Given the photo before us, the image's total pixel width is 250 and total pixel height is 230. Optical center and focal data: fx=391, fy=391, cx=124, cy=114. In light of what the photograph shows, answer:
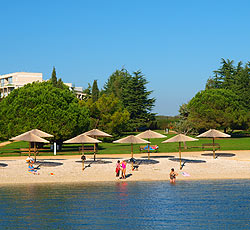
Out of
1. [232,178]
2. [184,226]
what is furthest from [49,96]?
[184,226]

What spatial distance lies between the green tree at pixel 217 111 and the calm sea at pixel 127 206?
4222 centimetres

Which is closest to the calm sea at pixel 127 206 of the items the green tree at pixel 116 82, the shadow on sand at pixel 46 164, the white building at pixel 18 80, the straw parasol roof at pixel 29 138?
the straw parasol roof at pixel 29 138

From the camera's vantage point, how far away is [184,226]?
17625mm

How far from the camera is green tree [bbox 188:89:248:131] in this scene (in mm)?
70438

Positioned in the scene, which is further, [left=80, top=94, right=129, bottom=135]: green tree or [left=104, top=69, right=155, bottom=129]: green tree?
[left=104, top=69, right=155, bottom=129]: green tree

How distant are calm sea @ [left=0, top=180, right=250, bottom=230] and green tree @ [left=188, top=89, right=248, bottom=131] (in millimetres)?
42217

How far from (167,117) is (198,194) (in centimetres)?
8340

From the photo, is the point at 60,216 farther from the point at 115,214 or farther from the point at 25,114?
the point at 25,114

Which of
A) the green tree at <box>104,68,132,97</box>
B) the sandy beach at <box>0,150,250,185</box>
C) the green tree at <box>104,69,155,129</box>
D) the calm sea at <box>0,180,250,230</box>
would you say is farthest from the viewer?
the green tree at <box>104,68,132,97</box>

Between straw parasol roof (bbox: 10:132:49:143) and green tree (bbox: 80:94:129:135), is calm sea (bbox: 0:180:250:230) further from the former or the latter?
green tree (bbox: 80:94:129:135)

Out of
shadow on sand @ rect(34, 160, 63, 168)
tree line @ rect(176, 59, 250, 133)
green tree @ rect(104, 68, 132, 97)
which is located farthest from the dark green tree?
shadow on sand @ rect(34, 160, 63, 168)

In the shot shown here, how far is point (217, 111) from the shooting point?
2781 inches

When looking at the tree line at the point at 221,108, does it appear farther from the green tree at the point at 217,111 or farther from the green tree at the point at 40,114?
the green tree at the point at 40,114

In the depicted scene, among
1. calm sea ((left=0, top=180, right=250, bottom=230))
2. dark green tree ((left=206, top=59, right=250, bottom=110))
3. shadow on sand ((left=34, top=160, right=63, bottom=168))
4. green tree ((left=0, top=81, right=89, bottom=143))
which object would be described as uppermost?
dark green tree ((left=206, top=59, right=250, bottom=110))
